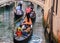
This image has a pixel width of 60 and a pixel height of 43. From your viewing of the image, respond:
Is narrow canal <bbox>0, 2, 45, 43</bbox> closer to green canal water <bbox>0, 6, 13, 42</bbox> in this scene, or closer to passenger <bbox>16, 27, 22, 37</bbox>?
green canal water <bbox>0, 6, 13, 42</bbox>

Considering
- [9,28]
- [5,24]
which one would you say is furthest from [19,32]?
[5,24]

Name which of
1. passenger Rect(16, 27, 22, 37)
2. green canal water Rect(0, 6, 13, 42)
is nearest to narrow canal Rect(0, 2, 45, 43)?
green canal water Rect(0, 6, 13, 42)

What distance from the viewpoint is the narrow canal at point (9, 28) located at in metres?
7.18

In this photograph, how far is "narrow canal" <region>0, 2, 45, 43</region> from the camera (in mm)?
7184

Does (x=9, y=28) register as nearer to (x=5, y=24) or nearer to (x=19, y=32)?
(x=5, y=24)

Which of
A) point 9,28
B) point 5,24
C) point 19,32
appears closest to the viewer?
point 19,32

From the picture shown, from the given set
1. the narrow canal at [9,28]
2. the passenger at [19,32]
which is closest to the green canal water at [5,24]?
the narrow canal at [9,28]

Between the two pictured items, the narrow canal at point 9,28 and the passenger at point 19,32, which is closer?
the passenger at point 19,32

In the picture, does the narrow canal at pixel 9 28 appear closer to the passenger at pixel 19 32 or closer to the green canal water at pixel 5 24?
the green canal water at pixel 5 24

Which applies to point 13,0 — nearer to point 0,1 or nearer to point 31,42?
point 0,1

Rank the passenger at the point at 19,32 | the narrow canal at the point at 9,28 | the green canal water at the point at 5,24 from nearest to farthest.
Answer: the passenger at the point at 19,32 < the narrow canal at the point at 9,28 < the green canal water at the point at 5,24

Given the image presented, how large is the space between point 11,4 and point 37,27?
3.24 meters

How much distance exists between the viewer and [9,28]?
8297 millimetres

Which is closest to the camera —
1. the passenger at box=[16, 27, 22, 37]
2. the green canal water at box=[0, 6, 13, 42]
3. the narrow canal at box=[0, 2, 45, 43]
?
the passenger at box=[16, 27, 22, 37]
